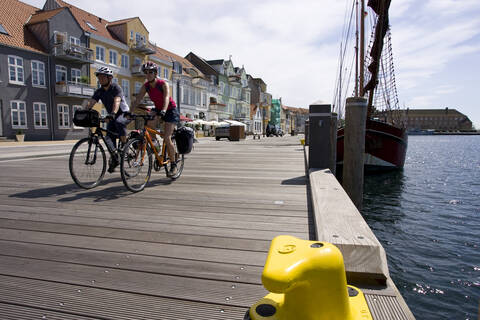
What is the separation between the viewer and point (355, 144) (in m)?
5.24

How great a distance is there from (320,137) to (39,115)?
26085 millimetres

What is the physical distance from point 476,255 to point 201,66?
51978mm

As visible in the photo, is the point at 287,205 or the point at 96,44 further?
the point at 96,44

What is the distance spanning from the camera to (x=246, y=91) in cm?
6700

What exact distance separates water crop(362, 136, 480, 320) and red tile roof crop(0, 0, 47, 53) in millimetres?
25974

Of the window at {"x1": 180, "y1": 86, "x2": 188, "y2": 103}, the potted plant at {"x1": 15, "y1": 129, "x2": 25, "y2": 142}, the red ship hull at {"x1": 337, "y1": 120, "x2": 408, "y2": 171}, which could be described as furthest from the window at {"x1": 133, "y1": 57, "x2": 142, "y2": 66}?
the red ship hull at {"x1": 337, "y1": 120, "x2": 408, "y2": 171}

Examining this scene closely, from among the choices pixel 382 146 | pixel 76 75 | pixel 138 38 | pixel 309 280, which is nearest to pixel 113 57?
pixel 138 38

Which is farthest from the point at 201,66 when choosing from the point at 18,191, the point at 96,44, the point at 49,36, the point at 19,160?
the point at 18,191

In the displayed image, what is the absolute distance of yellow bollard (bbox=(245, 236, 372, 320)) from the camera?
1.14m

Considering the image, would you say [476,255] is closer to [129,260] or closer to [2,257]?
[129,260]

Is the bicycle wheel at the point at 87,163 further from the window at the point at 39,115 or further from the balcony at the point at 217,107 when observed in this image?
the balcony at the point at 217,107

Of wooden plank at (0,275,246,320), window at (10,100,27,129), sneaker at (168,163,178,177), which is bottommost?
wooden plank at (0,275,246,320)

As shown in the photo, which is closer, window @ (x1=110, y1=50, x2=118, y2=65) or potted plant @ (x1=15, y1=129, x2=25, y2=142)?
potted plant @ (x1=15, y1=129, x2=25, y2=142)

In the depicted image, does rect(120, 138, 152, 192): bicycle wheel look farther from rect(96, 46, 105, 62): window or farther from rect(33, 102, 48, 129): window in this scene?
rect(96, 46, 105, 62): window
